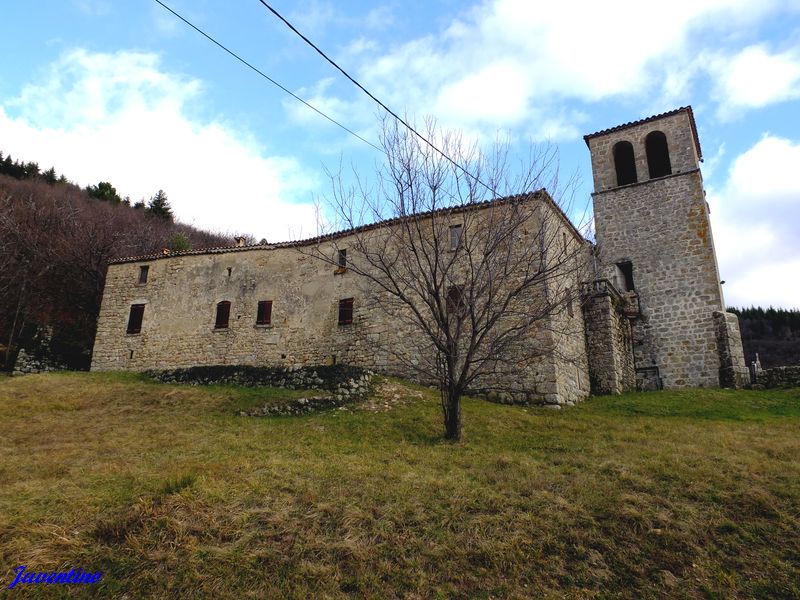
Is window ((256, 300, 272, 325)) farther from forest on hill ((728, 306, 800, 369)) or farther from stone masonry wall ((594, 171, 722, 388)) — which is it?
forest on hill ((728, 306, 800, 369))

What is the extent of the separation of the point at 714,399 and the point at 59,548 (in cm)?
1610

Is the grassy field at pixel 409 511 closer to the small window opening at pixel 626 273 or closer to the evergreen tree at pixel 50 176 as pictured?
the small window opening at pixel 626 273

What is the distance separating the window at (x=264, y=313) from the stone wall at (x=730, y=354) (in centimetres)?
1651

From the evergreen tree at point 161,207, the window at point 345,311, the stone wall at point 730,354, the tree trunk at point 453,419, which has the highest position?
the evergreen tree at point 161,207

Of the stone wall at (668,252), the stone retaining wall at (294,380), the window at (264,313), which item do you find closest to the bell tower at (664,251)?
the stone wall at (668,252)

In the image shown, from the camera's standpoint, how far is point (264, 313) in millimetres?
20344

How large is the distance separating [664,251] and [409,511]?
54.6ft

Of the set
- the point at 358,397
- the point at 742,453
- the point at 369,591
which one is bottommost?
the point at 369,591

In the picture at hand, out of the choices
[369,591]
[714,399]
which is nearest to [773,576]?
[369,591]

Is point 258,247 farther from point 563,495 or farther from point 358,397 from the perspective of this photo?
point 563,495

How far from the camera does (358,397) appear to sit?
14297mm

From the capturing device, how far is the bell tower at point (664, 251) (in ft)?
58.5

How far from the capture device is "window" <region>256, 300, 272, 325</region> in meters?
20.2

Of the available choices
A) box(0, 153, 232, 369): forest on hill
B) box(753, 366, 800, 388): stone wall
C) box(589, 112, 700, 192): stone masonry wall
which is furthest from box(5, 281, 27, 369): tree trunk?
box(753, 366, 800, 388): stone wall
